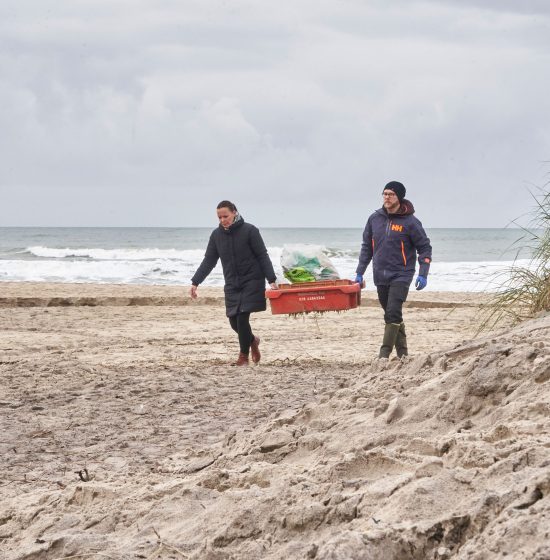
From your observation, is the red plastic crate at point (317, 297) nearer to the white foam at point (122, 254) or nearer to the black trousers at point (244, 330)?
the black trousers at point (244, 330)

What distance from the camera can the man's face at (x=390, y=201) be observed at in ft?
25.4

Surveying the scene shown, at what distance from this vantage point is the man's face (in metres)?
7.75

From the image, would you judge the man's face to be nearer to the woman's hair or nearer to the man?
the man

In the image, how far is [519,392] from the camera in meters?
4.03

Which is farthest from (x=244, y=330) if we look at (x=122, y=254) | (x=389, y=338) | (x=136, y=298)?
(x=122, y=254)

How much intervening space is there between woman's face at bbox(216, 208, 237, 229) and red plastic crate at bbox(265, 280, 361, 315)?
789 millimetres

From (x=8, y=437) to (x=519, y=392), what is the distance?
11.4 ft

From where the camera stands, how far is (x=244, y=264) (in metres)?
8.78

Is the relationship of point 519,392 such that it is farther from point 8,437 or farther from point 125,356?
point 125,356

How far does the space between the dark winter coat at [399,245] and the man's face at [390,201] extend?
66mm

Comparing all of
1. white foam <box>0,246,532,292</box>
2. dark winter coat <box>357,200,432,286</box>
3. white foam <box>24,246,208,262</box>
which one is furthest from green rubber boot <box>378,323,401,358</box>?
white foam <box>24,246,208,262</box>

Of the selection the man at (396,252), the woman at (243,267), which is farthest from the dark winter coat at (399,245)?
the woman at (243,267)

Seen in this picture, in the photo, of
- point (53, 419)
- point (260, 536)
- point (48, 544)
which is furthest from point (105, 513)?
point (53, 419)

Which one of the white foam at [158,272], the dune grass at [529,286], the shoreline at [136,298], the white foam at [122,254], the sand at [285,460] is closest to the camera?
the sand at [285,460]
